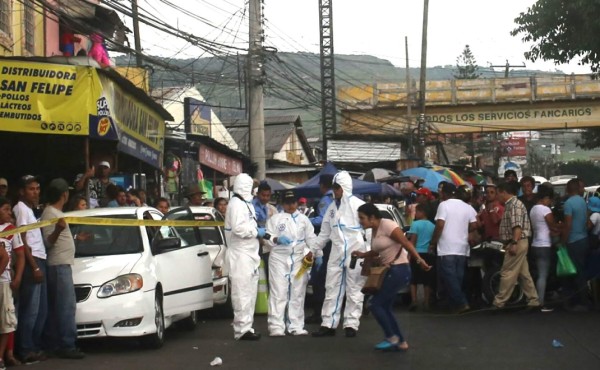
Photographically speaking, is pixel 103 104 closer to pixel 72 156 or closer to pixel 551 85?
pixel 72 156

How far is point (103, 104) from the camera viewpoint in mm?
14914

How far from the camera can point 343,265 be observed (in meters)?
12.4

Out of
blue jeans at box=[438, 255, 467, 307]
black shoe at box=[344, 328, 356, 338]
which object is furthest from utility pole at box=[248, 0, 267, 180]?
black shoe at box=[344, 328, 356, 338]

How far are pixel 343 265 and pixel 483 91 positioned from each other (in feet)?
123

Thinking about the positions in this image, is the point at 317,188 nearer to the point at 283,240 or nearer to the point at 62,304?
the point at 283,240

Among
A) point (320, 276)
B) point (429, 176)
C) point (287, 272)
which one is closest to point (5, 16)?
point (320, 276)

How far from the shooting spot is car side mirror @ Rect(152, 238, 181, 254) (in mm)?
11617

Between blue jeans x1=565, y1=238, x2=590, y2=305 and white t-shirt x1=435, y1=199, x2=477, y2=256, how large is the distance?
58.4 inches

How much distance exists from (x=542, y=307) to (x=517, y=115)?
35198 mm

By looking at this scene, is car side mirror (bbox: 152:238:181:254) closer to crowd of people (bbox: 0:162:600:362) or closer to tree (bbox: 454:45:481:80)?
crowd of people (bbox: 0:162:600:362)

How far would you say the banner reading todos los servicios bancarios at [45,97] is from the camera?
1434 centimetres

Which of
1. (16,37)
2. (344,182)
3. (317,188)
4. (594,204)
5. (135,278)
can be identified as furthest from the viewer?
(317,188)

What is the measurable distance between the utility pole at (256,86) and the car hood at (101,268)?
1324 centimetres

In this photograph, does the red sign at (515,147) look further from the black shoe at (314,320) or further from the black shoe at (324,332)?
the black shoe at (324,332)
